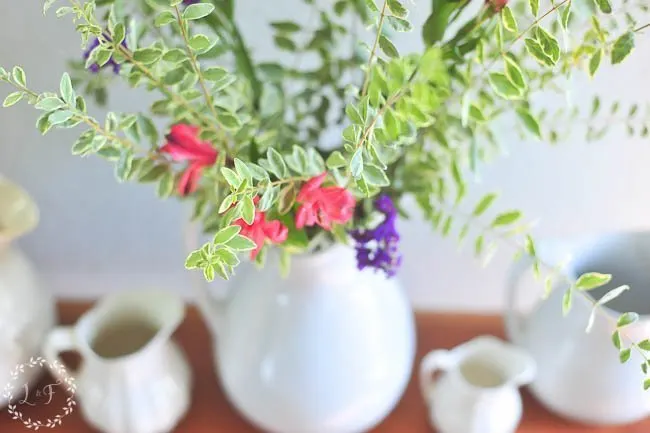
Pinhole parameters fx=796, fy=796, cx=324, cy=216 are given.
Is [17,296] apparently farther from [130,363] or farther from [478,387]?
[478,387]

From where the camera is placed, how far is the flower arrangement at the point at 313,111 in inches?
17.5

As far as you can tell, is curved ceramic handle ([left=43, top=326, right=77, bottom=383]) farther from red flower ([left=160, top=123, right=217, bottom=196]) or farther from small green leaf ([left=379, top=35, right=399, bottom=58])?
small green leaf ([left=379, top=35, right=399, bottom=58])

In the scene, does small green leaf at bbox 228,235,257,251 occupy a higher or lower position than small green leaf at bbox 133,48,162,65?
lower

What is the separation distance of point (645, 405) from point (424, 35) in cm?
38

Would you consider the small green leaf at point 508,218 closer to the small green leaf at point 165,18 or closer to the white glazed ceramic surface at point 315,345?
the white glazed ceramic surface at point 315,345

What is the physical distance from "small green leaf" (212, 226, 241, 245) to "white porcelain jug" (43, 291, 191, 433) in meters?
0.28

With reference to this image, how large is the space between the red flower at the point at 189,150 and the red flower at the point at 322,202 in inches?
3.2

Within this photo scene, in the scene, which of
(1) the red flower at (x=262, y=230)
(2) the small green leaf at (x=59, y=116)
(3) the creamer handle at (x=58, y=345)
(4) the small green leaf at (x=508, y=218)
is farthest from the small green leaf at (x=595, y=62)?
(3) the creamer handle at (x=58, y=345)

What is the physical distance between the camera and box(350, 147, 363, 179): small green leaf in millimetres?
428

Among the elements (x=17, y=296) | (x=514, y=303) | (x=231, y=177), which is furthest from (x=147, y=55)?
(x=514, y=303)

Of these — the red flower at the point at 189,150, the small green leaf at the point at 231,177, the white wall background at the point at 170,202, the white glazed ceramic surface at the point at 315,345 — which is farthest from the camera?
the white wall background at the point at 170,202

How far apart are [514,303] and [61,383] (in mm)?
416

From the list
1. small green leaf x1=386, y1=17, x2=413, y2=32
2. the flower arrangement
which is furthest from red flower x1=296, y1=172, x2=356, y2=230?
small green leaf x1=386, y1=17, x2=413, y2=32

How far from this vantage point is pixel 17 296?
2.27ft
